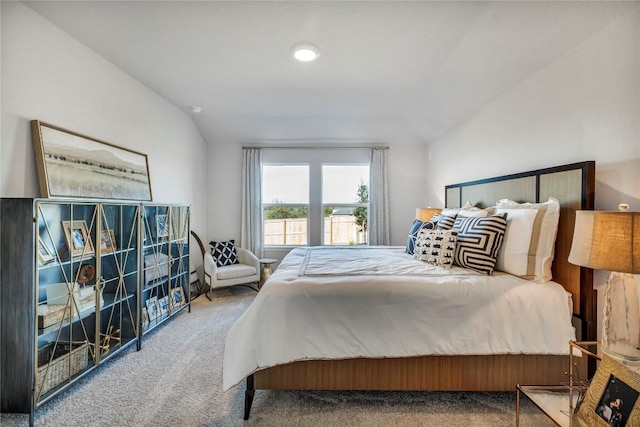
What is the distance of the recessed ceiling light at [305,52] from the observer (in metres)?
2.28

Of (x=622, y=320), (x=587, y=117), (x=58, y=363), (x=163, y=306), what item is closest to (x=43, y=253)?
(x=58, y=363)

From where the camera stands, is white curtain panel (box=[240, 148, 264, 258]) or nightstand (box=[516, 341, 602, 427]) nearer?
nightstand (box=[516, 341, 602, 427])

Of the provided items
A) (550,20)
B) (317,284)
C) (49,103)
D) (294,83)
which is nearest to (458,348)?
(317,284)

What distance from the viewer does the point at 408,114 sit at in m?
3.91

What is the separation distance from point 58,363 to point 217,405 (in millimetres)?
1043

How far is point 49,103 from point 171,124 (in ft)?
5.27

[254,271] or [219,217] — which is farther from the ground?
[219,217]

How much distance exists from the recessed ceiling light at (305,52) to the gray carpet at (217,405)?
258 centimetres

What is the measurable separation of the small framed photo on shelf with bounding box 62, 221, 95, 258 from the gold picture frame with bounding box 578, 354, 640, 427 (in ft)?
9.59

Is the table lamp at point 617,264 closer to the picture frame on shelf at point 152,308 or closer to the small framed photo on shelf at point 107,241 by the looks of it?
the small framed photo on shelf at point 107,241

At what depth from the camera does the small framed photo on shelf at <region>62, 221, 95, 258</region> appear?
1859 mm

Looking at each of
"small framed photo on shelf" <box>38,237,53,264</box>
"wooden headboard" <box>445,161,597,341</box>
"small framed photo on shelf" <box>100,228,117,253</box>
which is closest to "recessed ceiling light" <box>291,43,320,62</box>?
"wooden headboard" <box>445,161,597,341</box>

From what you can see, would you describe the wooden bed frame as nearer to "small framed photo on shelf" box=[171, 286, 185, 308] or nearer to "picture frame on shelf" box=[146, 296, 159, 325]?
"picture frame on shelf" box=[146, 296, 159, 325]

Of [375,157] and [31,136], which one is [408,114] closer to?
[375,157]
